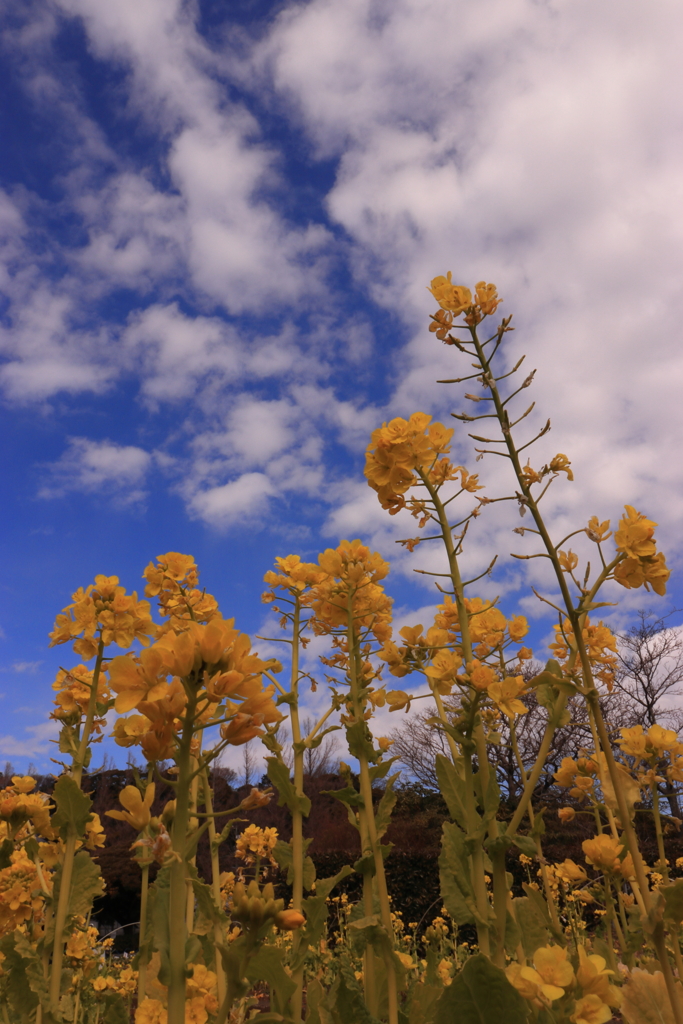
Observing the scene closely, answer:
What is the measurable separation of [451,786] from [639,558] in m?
0.84

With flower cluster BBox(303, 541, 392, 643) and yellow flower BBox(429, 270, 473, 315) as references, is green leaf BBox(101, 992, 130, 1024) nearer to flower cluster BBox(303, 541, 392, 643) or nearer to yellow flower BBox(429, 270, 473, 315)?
flower cluster BBox(303, 541, 392, 643)

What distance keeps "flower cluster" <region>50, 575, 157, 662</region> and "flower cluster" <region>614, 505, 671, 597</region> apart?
182 centimetres

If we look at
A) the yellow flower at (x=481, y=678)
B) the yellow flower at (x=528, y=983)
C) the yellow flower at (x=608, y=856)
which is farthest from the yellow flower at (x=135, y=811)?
the yellow flower at (x=608, y=856)

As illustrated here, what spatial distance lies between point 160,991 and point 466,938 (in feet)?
30.5

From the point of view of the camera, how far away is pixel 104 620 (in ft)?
8.13

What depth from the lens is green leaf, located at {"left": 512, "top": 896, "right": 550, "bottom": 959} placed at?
5.90 ft

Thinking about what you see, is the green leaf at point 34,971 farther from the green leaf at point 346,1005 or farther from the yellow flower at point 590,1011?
the yellow flower at point 590,1011

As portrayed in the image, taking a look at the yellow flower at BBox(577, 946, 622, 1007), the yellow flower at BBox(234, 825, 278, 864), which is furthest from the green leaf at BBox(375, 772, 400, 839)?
the yellow flower at BBox(234, 825, 278, 864)


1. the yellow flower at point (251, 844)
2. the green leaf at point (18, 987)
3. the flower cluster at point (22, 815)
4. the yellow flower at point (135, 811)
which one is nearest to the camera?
the yellow flower at point (135, 811)

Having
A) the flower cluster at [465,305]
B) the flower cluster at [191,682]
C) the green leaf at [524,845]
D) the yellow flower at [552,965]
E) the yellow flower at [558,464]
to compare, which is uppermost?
the flower cluster at [465,305]

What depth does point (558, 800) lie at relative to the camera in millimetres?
15195

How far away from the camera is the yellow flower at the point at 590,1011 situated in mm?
1179

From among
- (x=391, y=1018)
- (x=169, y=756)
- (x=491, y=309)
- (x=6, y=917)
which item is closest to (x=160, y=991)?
(x=391, y=1018)

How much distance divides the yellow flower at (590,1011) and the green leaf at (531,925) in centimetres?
62
